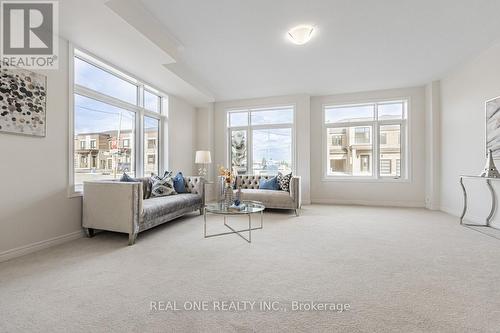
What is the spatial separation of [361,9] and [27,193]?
14.2ft

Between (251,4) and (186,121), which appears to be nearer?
(251,4)

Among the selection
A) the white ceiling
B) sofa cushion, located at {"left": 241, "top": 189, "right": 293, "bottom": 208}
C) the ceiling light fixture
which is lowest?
sofa cushion, located at {"left": 241, "top": 189, "right": 293, "bottom": 208}

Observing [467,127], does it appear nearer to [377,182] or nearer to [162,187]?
[377,182]

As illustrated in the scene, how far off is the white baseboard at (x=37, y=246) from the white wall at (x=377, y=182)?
4893 millimetres

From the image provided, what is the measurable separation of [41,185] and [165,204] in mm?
1440

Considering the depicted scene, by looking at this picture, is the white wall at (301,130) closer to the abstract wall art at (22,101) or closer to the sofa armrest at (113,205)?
the sofa armrest at (113,205)

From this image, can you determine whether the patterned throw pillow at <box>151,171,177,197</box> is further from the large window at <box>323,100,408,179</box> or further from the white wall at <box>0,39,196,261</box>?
the large window at <box>323,100,408,179</box>

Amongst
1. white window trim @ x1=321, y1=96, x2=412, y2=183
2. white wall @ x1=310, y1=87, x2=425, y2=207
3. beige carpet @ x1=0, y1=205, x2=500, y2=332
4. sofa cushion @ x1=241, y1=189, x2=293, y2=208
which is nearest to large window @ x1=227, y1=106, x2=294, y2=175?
white wall @ x1=310, y1=87, x2=425, y2=207

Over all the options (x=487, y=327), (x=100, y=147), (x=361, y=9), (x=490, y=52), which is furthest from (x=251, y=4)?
(x=490, y=52)

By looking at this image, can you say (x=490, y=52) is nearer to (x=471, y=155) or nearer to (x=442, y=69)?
(x=442, y=69)

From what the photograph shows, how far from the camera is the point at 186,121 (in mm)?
5930

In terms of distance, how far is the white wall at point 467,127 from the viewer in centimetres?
371

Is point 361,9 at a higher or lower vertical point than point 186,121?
higher

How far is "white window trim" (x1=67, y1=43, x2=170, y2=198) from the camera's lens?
311 centimetres
